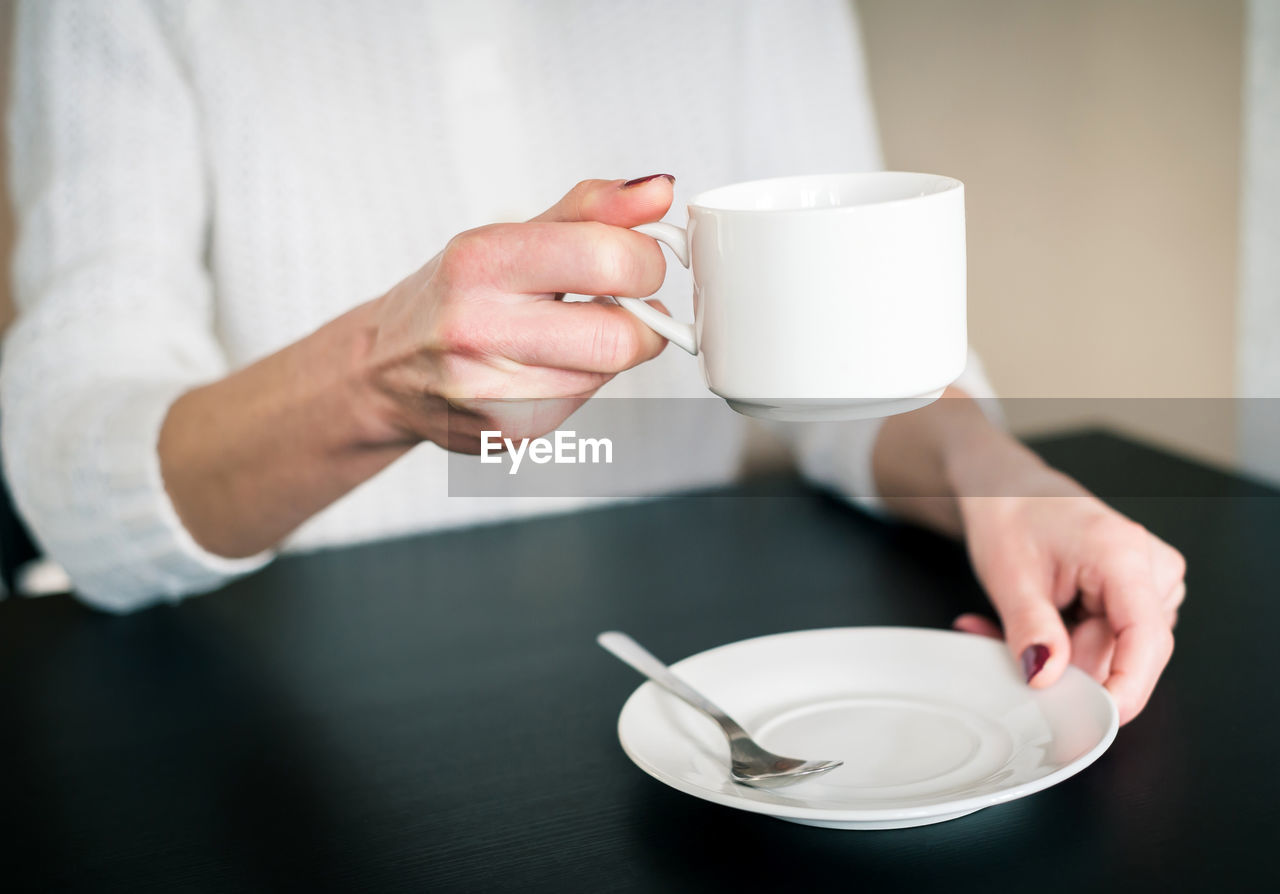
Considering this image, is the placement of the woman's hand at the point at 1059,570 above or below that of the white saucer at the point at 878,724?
above

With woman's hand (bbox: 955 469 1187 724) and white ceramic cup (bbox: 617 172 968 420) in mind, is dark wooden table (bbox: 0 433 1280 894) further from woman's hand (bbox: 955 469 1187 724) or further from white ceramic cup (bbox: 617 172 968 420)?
white ceramic cup (bbox: 617 172 968 420)

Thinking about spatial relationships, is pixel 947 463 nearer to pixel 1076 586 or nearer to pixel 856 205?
pixel 1076 586

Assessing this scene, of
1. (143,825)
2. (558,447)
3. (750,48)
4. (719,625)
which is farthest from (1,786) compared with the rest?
(750,48)

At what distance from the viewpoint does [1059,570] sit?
0.61 meters

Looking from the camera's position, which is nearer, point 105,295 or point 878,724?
point 878,724

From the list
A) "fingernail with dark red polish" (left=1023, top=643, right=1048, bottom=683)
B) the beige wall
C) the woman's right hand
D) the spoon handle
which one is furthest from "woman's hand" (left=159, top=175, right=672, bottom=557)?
the beige wall

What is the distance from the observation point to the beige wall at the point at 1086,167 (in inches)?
51.6

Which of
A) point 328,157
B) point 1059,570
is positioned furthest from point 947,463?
point 328,157

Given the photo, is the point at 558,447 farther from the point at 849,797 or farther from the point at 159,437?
the point at 849,797

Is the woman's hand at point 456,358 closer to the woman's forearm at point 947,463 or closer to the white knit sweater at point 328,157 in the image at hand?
the white knit sweater at point 328,157

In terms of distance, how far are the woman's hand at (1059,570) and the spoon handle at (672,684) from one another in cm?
15

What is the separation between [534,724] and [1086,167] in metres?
1.15

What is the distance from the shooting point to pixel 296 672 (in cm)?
67

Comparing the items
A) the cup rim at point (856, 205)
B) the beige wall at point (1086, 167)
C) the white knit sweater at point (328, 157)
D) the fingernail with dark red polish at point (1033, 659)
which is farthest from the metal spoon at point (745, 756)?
the beige wall at point (1086, 167)
